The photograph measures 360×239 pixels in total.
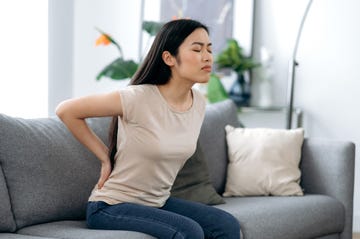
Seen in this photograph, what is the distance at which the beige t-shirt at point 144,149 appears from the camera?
260cm

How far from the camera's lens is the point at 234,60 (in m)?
4.88

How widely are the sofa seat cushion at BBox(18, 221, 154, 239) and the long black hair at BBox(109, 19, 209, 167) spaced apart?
0.90 feet

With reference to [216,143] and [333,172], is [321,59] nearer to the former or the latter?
[333,172]

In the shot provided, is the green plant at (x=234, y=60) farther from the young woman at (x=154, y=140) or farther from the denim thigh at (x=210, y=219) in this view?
the denim thigh at (x=210, y=219)

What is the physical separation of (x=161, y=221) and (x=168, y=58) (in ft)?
1.97

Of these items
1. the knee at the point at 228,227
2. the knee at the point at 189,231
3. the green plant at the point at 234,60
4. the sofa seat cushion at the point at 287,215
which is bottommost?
the sofa seat cushion at the point at 287,215

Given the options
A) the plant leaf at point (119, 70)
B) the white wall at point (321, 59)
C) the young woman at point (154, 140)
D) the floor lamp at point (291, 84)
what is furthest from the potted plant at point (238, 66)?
the young woman at point (154, 140)

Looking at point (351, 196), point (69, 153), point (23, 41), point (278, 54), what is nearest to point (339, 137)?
point (278, 54)

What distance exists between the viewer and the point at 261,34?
198 inches

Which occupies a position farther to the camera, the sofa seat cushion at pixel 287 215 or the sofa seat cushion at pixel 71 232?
the sofa seat cushion at pixel 287 215

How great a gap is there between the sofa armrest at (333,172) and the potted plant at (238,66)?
126cm

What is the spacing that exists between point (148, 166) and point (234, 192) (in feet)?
3.50

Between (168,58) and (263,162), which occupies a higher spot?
(168,58)

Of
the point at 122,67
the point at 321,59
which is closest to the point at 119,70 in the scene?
the point at 122,67
